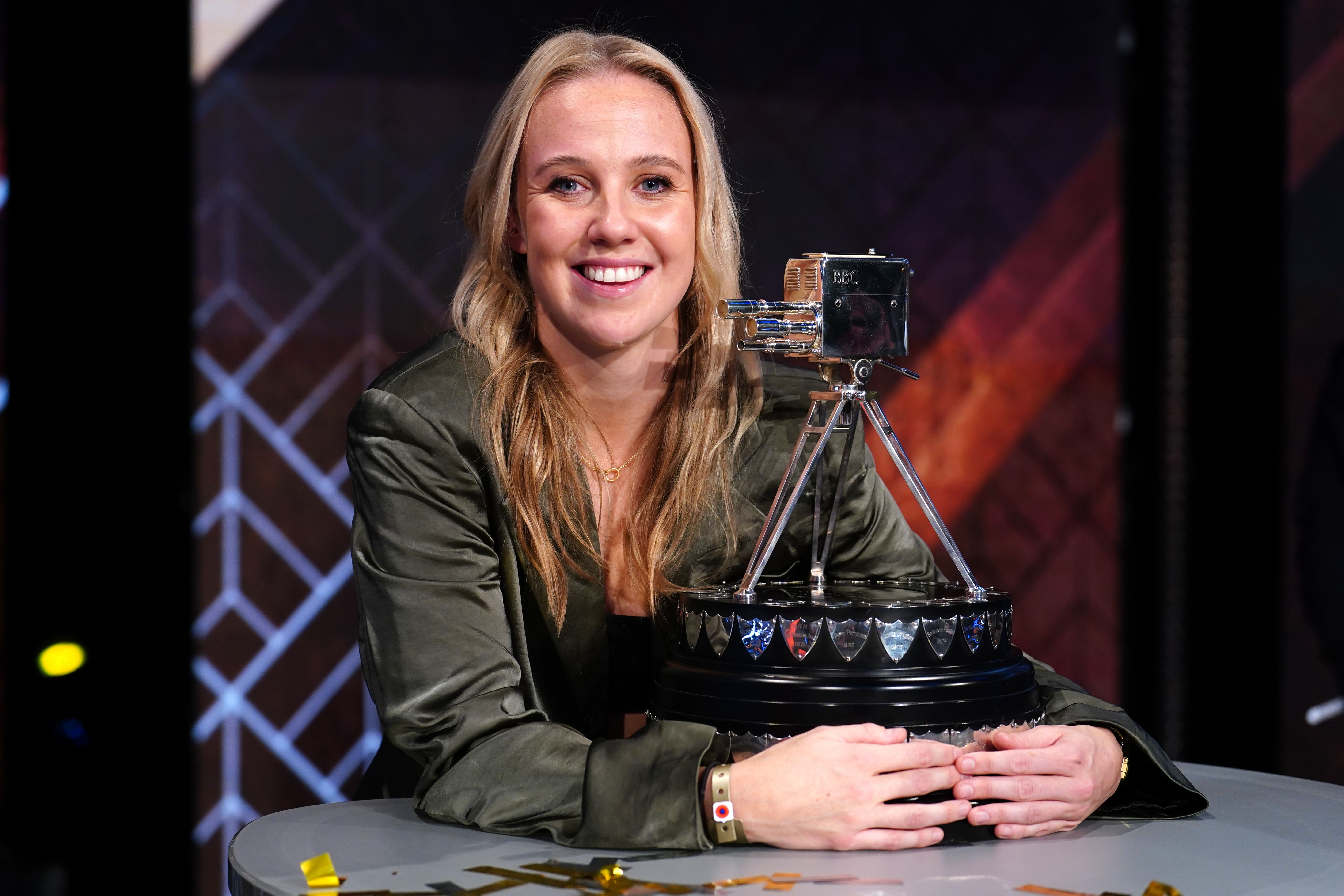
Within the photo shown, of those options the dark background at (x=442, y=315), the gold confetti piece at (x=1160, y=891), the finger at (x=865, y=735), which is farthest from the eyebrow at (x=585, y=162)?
the dark background at (x=442, y=315)

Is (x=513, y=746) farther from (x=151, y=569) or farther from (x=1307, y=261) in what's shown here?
(x=1307, y=261)

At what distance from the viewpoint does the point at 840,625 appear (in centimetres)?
126

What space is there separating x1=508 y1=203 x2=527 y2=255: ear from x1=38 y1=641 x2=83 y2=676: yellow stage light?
165cm

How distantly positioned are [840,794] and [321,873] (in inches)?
17.5

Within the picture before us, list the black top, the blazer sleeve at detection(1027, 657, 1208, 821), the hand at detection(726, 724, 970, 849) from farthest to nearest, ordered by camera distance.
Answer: the black top
the blazer sleeve at detection(1027, 657, 1208, 821)
the hand at detection(726, 724, 970, 849)

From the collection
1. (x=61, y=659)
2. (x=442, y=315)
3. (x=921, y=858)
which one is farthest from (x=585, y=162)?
(x=61, y=659)

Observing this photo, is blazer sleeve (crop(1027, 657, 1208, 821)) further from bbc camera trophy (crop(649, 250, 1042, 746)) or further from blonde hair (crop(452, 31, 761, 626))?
Answer: blonde hair (crop(452, 31, 761, 626))

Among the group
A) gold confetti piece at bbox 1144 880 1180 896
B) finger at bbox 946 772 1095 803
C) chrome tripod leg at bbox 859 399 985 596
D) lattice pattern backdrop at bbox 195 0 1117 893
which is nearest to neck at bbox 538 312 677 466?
chrome tripod leg at bbox 859 399 985 596

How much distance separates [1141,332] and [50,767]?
281 cm

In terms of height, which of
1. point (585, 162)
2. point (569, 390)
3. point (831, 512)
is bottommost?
point (831, 512)

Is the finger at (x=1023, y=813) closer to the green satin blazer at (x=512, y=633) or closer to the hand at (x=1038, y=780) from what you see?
→ the hand at (x=1038, y=780)

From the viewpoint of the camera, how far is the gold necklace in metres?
1.66

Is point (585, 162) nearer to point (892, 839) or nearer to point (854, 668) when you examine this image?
point (854, 668)

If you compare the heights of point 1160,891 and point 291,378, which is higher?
point 291,378
